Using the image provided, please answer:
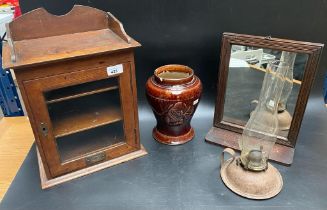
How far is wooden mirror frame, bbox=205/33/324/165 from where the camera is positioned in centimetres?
87

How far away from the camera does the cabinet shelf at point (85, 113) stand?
882 millimetres

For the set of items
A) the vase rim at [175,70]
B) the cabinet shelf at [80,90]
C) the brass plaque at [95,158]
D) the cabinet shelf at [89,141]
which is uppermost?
the cabinet shelf at [80,90]

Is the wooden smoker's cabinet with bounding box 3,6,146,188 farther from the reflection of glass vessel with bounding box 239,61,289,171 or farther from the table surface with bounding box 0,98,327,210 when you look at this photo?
the reflection of glass vessel with bounding box 239,61,289,171

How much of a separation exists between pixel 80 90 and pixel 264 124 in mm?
596

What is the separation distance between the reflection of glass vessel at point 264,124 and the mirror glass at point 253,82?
25 millimetres

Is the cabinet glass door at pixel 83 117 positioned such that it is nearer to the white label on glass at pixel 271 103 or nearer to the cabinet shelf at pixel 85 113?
the cabinet shelf at pixel 85 113

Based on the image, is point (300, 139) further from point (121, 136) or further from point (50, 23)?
point (50, 23)

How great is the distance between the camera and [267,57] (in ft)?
3.10

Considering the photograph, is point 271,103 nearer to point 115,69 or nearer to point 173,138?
point 173,138

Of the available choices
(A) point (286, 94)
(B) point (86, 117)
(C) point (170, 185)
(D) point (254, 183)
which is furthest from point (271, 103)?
→ (B) point (86, 117)

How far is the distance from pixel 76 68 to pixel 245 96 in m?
0.62

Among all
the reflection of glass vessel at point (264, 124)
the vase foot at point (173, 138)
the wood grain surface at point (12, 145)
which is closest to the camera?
the reflection of glass vessel at point (264, 124)

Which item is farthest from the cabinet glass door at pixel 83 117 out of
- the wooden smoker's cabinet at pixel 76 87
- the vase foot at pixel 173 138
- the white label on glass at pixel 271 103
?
the white label on glass at pixel 271 103

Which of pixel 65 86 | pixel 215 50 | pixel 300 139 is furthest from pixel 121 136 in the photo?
pixel 300 139
